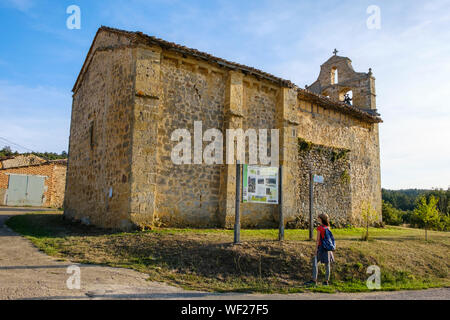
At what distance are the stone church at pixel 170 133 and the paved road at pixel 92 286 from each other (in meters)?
3.14

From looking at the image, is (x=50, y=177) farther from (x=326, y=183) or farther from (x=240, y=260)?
(x=240, y=260)

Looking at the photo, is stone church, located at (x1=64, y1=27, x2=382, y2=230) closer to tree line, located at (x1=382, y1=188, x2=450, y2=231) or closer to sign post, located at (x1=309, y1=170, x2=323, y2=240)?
sign post, located at (x1=309, y1=170, x2=323, y2=240)

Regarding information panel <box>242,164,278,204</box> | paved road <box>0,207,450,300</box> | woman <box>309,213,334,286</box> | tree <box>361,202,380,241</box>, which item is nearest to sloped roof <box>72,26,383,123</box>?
information panel <box>242,164,278,204</box>

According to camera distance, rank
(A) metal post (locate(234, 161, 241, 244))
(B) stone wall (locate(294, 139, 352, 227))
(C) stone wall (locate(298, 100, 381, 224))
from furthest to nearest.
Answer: (C) stone wall (locate(298, 100, 381, 224)), (B) stone wall (locate(294, 139, 352, 227)), (A) metal post (locate(234, 161, 241, 244))

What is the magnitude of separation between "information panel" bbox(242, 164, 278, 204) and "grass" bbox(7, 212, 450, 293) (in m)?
1.07

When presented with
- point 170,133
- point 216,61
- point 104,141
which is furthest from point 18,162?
point 216,61

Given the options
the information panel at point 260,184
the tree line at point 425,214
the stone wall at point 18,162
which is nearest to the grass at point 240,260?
the information panel at point 260,184

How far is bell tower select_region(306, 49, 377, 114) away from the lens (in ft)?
63.0

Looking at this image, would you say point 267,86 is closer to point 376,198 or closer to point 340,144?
point 340,144

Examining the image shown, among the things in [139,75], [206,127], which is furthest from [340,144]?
[139,75]

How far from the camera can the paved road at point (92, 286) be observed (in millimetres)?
4629

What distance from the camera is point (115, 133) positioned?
10508 millimetres

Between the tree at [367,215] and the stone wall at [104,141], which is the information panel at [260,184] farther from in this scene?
the stone wall at [104,141]
